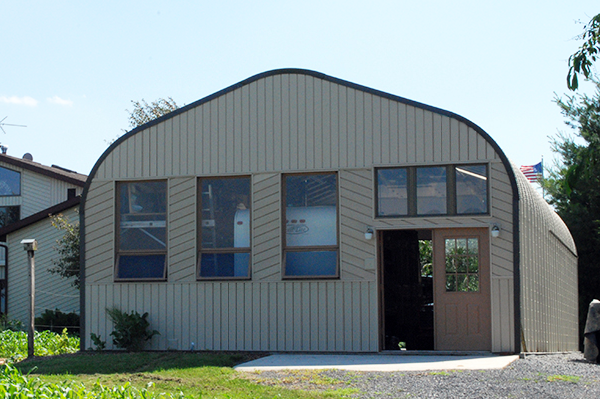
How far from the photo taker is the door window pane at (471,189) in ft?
39.0

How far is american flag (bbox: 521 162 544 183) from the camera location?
26188 mm

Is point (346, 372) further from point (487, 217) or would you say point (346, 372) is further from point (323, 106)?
point (323, 106)

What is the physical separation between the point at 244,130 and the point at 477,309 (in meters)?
4.99

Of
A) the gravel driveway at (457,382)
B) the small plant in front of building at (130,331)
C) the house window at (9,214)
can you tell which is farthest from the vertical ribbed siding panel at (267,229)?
the house window at (9,214)

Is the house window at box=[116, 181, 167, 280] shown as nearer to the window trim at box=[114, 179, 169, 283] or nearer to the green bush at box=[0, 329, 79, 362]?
the window trim at box=[114, 179, 169, 283]

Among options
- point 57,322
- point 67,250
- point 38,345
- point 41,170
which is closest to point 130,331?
point 38,345

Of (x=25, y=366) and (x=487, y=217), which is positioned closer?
(x=25, y=366)

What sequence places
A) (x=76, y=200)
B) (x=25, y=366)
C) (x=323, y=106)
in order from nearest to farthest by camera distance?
(x=25, y=366), (x=323, y=106), (x=76, y=200)

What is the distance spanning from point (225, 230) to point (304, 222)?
1417 millimetres

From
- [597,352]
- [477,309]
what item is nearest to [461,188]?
[477,309]

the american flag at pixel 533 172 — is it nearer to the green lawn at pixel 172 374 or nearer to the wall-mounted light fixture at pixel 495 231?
the wall-mounted light fixture at pixel 495 231

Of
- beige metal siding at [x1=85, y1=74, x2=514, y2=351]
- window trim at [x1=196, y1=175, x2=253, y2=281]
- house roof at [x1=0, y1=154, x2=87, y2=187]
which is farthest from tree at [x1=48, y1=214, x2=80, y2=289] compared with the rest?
window trim at [x1=196, y1=175, x2=253, y2=281]

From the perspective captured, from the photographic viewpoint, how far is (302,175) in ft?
41.7

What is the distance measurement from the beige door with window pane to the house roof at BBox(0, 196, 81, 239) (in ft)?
47.0
